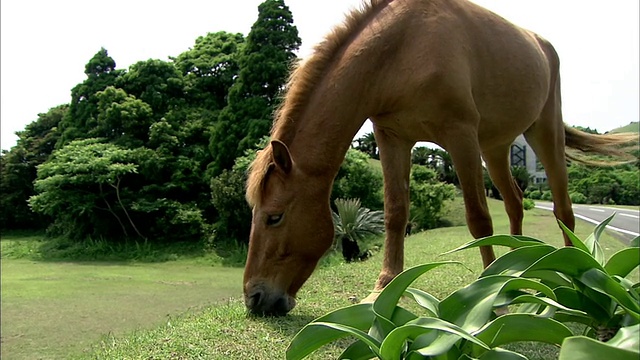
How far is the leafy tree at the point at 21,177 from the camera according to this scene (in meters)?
17.9

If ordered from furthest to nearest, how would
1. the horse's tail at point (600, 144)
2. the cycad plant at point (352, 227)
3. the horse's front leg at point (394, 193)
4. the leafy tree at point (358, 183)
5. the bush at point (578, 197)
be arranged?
the bush at point (578, 197), the leafy tree at point (358, 183), the cycad plant at point (352, 227), the horse's tail at point (600, 144), the horse's front leg at point (394, 193)

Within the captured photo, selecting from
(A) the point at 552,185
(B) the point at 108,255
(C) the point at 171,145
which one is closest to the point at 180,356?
(A) the point at 552,185

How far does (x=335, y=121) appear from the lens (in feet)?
6.81

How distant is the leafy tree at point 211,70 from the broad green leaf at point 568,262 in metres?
16.7

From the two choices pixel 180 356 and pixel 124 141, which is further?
pixel 124 141

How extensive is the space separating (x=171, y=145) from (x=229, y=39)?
530 cm

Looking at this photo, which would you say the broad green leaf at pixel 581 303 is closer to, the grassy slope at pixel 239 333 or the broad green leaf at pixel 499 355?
the broad green leaf at pixel 499 355

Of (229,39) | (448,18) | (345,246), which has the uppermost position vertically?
(229,39)

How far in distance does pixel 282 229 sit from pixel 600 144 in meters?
2.72

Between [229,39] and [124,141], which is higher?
[229,39]

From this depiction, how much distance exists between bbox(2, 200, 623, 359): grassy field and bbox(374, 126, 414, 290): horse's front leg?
54 cm

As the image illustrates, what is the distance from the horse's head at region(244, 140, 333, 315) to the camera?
2.04 meters

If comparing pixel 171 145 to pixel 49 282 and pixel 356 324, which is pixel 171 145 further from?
pixel 356 324

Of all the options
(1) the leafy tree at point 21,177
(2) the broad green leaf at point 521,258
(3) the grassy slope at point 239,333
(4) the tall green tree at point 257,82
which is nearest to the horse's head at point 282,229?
(3) the grassy slope at point 239,333
